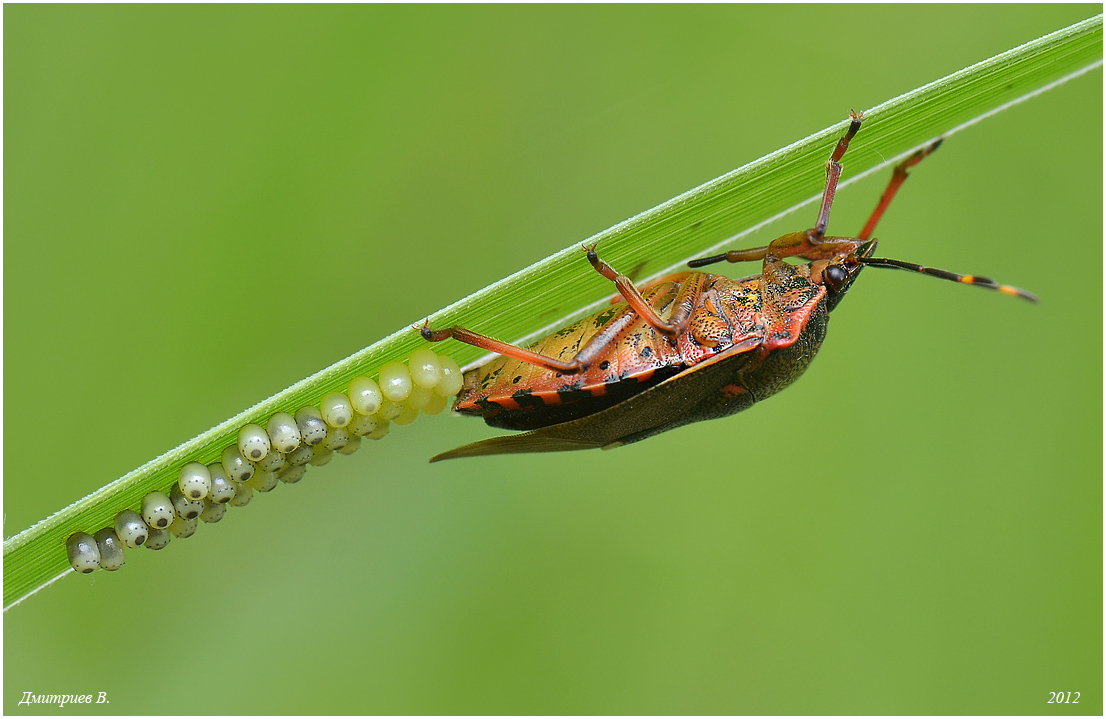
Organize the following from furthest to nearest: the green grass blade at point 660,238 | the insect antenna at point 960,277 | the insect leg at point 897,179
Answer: the insect leg at point 897,179 → the insect antenna at point 960,277 → the green grass blade at point 660,238

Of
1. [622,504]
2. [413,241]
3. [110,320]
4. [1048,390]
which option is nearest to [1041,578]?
[1048,390]

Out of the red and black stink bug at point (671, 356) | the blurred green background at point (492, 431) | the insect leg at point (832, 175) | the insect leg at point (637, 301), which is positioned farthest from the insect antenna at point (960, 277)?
the blurred green background at point (492, 431)

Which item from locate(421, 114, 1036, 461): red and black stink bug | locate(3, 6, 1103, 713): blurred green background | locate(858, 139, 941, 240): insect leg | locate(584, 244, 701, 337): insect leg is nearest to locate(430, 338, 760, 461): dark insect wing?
locate(421, 114, 1036, 461): red and black stink bug

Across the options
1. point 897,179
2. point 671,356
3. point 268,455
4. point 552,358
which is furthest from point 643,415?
point 897,179

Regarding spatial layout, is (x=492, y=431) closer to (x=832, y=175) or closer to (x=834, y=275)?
(x=834, y=275)

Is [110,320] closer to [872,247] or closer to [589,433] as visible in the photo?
[589,433]

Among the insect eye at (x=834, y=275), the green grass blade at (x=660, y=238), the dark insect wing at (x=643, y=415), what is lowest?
the dark insect wing at (x=643, y=415)

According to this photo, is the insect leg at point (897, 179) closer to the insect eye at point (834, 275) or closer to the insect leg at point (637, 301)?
the insect eye at point (834, 275)
